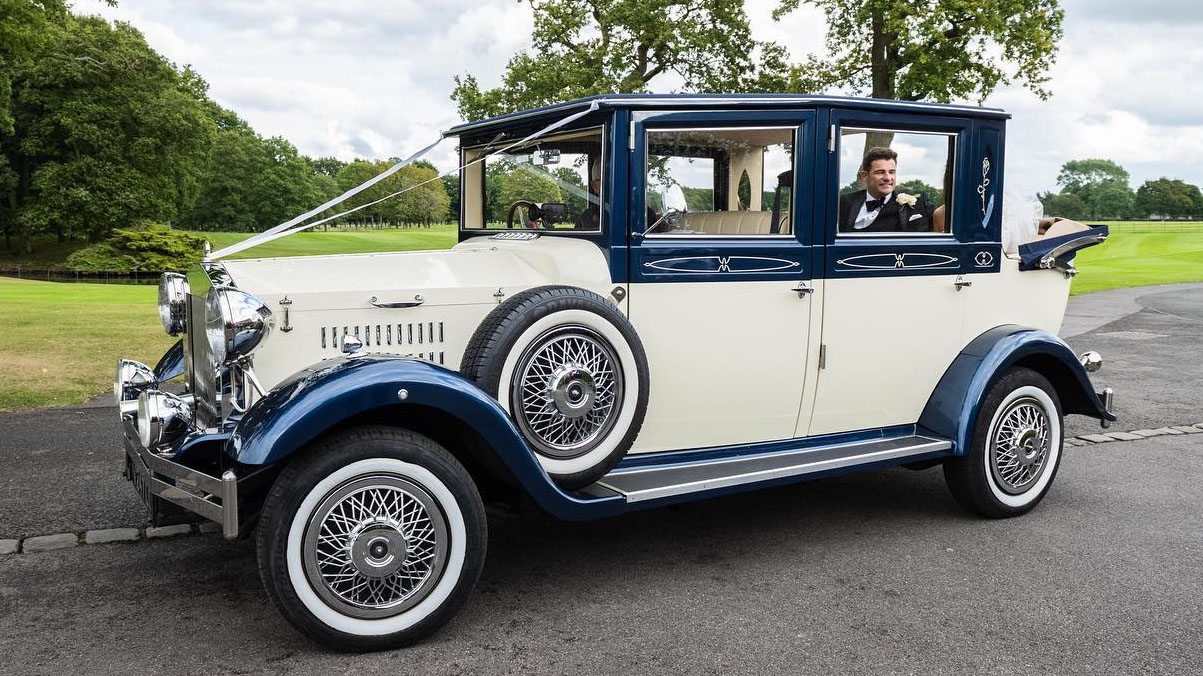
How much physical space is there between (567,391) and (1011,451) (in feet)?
8.80

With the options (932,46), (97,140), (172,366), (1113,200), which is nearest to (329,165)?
(97,140)

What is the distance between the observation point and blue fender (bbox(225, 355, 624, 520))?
122 inches

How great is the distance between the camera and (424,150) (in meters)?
4.23

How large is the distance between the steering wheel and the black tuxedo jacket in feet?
5.17

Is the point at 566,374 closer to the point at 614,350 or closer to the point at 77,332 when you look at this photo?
the point at 614,350

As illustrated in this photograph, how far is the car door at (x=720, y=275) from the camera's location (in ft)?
13.4

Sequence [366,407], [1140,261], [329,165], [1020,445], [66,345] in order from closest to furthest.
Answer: [366,407] < [1020,445] < [66,345] < [1140,261] < [329,165]

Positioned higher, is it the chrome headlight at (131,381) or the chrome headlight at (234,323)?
the chrome headlight at (234,323)

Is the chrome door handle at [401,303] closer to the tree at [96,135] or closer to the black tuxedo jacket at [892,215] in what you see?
the black tuxedo jacket at [892,215]

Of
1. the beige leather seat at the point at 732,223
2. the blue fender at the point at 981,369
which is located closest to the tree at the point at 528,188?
the beige leather seat at the point at 732,223

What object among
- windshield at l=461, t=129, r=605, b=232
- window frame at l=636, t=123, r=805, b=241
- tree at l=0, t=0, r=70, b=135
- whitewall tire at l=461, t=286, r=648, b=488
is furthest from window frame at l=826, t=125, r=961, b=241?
tree at l=0, t=0, r=70, b=135

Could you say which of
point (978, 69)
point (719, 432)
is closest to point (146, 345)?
point (719, 432)

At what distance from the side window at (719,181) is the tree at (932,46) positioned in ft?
51.1

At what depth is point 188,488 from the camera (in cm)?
333
